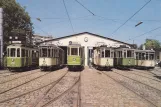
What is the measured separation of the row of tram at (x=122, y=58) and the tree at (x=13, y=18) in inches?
1041

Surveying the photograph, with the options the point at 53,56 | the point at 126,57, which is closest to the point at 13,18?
the point at 53,56

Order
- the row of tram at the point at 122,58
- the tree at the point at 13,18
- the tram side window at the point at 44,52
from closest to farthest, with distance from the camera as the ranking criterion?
1. the tram side window at the point at 44,52
2. the row of tram at the point at 122,58
3. the tree at the point at 13,18

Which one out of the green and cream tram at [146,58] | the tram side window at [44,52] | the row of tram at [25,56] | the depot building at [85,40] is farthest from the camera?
the depot building at [85,40]

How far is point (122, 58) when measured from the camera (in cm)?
Answer: 2855

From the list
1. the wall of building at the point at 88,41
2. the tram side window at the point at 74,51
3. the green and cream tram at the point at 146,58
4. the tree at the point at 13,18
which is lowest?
the green and cream tram at the point at 146,58

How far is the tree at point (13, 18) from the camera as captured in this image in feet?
161

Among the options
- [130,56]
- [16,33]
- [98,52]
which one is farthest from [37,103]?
[16,33]

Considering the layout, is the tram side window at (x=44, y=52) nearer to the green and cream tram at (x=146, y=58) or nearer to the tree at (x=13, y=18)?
the green and cream tram at (x=146, y=58)

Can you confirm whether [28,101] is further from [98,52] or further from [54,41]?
[54,41]

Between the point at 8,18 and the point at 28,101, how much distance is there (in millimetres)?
45460

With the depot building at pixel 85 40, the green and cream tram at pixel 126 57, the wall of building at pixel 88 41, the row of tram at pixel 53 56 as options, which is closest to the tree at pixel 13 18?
the depot building at pixel 85 40

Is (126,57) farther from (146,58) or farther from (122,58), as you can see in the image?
(146,58)

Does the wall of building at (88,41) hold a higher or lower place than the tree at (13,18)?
lower

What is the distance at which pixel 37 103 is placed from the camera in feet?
26.0
